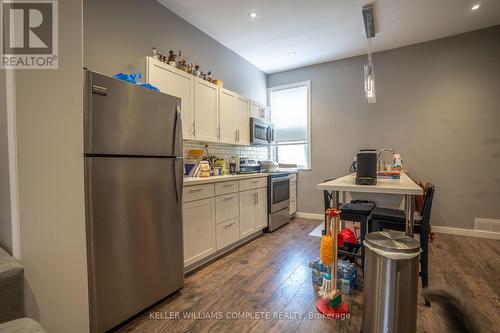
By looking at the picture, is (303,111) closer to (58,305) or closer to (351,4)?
(351,4)

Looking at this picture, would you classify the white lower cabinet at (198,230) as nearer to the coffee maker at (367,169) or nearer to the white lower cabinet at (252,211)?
the white lower cabinet at (252,211)

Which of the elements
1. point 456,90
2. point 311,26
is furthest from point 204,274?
point 456,90

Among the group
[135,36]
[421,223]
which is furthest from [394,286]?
[135,36]

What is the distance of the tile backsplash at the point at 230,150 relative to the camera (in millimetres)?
3122

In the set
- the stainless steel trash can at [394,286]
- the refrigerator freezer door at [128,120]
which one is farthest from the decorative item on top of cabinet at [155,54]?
the stainless steel trash can at [394,286]

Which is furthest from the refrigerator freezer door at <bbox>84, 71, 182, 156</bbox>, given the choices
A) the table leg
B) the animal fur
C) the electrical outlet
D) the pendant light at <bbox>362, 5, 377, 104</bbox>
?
the electrical outlet

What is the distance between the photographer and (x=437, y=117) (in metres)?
3.54

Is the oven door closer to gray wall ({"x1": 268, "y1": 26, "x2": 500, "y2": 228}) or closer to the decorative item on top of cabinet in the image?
gray wall ({"x1": 268, "y1": 26, "x2": 500, "y2": 228})

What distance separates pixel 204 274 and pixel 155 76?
1.97m

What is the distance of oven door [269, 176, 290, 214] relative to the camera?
3588 mm

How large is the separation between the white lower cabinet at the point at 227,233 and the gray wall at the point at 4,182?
65.7 inches

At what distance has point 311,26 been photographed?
310cm

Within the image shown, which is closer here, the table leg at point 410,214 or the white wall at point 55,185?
the white wall at point 55,185

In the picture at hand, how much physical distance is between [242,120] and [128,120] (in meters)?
2.24
